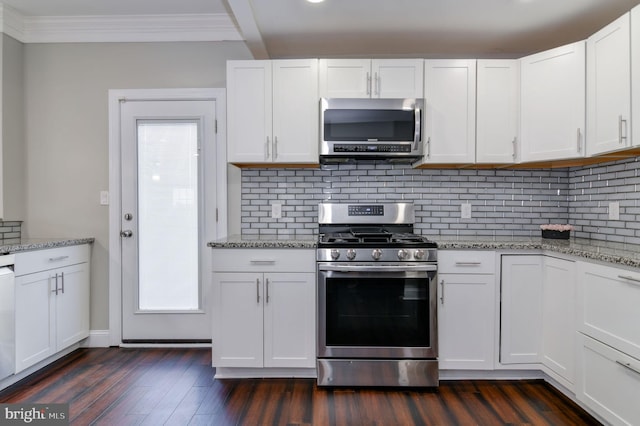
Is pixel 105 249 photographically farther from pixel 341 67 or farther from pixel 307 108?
pixel 341 67

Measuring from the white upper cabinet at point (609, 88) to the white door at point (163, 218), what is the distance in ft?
8.69

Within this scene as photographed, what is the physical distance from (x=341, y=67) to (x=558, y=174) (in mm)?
1938

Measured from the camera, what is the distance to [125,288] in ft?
10.1

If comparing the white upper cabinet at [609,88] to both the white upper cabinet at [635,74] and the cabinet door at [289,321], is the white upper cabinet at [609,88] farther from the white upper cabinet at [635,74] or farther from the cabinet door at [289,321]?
the cabinet door at [289,321]

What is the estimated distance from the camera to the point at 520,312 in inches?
96.4

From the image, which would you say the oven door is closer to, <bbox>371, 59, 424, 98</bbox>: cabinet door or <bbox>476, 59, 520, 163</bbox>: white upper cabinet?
<bbox>476, 59, 520, 163</bbox>: white upper cabinet

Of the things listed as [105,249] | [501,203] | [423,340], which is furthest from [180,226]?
[501,203]

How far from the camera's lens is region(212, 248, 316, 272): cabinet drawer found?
2473 millimetres

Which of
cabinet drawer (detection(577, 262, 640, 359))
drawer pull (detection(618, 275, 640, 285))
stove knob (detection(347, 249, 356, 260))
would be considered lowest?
cabinet drawer (detection(577, 262, 640, 359))

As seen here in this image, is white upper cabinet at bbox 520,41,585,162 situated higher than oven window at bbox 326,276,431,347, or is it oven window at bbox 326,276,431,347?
white upper cabinet at bbox 520,41,585,162

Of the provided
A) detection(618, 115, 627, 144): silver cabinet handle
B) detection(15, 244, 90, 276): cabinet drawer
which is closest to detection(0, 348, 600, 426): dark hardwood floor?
detection(15, 244, 90, 276): cabinet drawer

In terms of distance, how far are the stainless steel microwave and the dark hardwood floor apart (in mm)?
→ 1588

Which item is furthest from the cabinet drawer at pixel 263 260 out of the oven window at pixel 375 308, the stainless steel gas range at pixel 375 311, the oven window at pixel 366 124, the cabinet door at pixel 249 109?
the oven window at pixel 366 124

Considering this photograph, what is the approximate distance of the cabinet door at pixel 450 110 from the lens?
2.68m
